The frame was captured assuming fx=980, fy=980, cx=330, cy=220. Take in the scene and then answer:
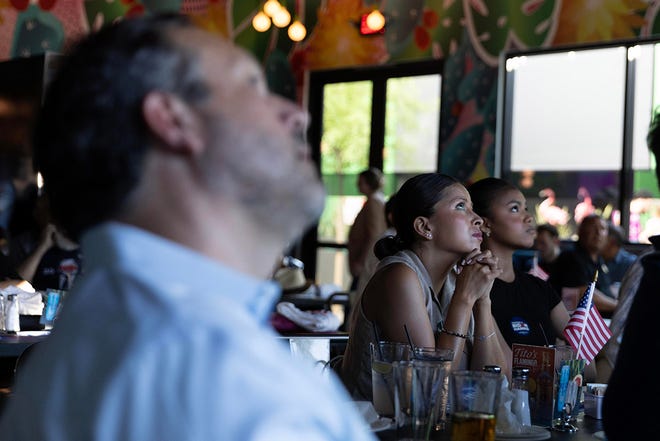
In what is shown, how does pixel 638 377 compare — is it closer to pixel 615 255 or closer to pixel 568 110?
pixel 615 255

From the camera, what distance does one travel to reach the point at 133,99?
96 cm

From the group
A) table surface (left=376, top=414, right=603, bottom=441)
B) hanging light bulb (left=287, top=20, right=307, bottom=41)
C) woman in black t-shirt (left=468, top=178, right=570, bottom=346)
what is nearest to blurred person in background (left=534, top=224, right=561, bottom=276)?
hanging light bulb (left=287, top=20, right=307, bottom=41)

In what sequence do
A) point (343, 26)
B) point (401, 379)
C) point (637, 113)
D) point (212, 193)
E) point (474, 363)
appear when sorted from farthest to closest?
point (343, 26), point (637, 113), point (474, 363), point (401, 379), point (212, 193)

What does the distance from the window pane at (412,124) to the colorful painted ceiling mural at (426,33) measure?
218 mm

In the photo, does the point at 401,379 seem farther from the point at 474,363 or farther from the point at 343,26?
the point at 343,26

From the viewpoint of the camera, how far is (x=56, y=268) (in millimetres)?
5914

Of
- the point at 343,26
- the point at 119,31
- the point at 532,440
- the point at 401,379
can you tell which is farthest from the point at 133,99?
the point at 343,26

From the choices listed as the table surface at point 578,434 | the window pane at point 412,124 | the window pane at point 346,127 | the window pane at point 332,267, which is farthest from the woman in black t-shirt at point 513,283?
the window pane at point 332,267

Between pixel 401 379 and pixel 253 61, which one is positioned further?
pixel 401 379

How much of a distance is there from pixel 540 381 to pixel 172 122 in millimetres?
1522

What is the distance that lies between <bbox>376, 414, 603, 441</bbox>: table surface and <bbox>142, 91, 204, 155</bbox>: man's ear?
106 centimetres

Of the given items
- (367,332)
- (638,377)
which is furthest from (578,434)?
(367,332)

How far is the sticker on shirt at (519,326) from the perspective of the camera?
343 cm

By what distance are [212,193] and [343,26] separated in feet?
27.4
